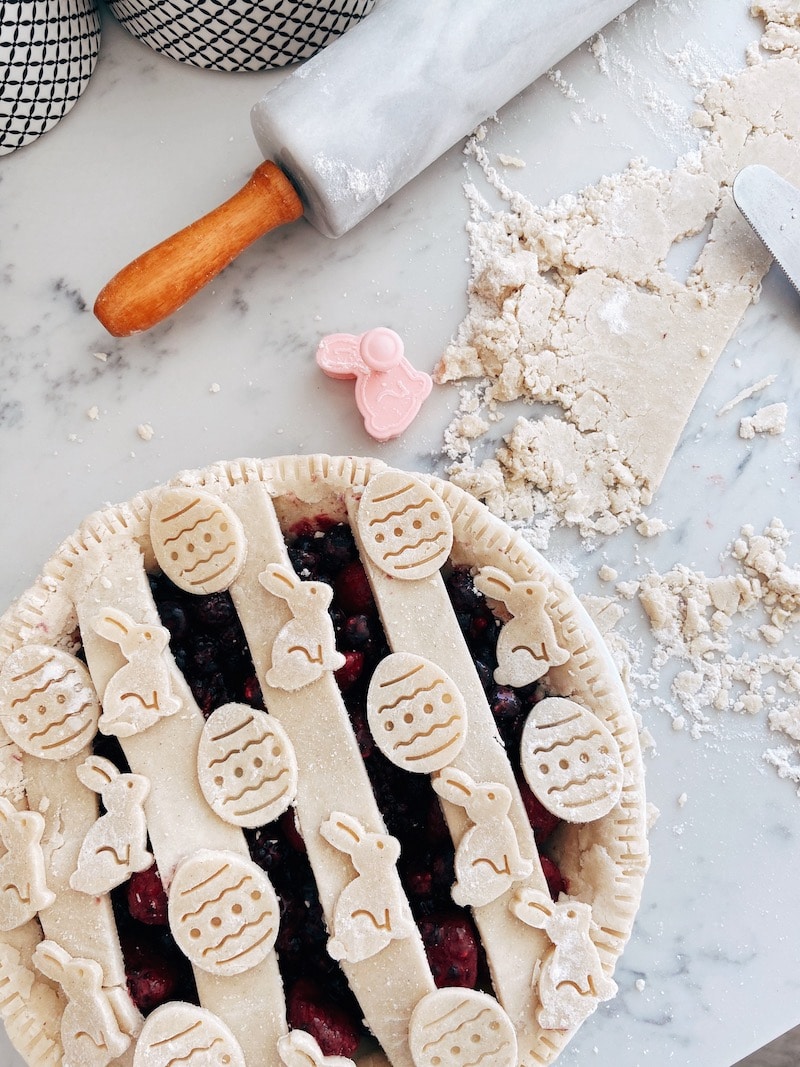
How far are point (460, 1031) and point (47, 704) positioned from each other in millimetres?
785

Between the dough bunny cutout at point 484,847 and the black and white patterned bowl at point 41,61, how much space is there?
5.19 feet

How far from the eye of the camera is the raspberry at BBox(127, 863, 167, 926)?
1.42 meters

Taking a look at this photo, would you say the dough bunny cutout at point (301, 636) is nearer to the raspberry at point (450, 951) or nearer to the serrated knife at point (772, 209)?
the raspberry at point (450, 951)

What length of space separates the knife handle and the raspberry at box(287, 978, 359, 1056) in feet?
4.10

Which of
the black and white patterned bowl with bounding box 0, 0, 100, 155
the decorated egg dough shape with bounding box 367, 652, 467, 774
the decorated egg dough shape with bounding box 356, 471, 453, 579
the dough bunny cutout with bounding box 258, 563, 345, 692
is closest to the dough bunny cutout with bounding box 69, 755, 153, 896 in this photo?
the dough bunny cutout with bounding box 258, 563, 345, 692

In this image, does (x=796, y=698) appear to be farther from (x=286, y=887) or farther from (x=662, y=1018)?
(x=286, y=887)

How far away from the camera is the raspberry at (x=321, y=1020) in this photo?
4.63ft

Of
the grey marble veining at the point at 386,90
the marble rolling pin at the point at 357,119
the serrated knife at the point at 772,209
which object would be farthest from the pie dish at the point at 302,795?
the serrated knife at the point at 772,209

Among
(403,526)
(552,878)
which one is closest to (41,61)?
(403,526)

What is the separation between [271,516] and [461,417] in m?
0.62

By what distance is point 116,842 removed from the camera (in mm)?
1399

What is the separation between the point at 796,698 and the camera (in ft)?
6.44

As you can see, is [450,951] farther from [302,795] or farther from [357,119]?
[357,119]

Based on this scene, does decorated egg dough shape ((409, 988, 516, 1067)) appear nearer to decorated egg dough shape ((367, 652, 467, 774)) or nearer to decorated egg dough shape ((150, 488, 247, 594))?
decorated egg dough shape ((367, 652, 467, 774))
